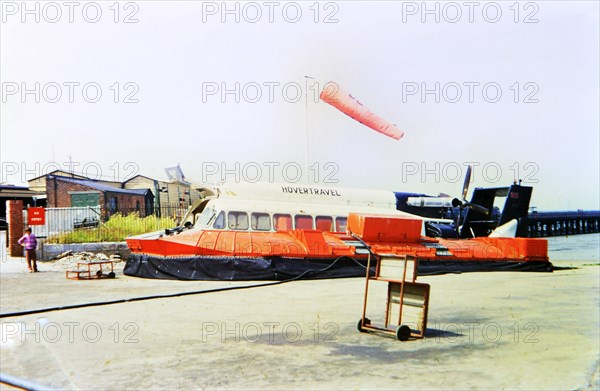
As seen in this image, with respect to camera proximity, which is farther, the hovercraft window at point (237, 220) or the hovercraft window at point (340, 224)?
the hovercraft window at point (340, 224)

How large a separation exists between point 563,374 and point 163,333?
532 centimetres

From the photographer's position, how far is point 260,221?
1850 cm

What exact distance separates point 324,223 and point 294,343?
1167cm

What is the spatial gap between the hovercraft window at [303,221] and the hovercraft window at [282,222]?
9.9 inches

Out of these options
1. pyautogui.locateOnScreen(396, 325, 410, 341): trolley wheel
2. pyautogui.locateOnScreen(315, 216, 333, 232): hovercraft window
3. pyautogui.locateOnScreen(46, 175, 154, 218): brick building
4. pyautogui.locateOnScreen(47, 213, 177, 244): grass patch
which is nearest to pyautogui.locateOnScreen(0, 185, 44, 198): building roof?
pyautogui.locateOnScreen(46, 175, 154, 218): brick building

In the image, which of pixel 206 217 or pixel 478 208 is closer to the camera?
pixel 206 217

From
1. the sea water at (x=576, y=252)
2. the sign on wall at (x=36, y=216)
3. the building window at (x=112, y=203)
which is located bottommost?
the sea water at (x=576, y=252)

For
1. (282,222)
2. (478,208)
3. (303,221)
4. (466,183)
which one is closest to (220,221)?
(282,222)

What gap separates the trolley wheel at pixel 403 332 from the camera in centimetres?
826

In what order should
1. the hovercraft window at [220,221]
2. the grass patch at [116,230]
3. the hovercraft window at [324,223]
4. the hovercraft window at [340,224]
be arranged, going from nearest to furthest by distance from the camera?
the hovercraft window at [220,221] < the hovercraft window at [324,223] < the hovercraft window at [340,224] < the grass patch at [116,230]

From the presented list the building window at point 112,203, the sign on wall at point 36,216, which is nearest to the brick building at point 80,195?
the building window at point 112,203

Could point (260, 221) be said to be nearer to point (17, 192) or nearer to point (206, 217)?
point (206, 217)

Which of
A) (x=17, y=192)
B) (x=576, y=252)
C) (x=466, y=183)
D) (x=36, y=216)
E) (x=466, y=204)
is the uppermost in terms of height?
(x=466, y=183)

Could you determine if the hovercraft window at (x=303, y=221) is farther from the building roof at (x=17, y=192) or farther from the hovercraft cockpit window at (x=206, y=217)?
the building roof at (x=17, y=192)
